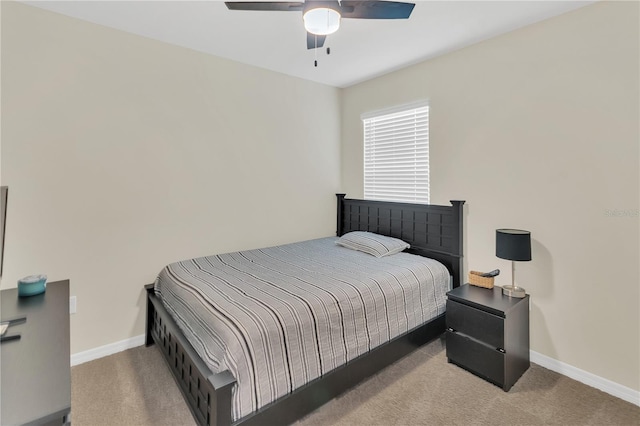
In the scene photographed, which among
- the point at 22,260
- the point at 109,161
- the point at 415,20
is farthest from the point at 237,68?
the point at 22,260

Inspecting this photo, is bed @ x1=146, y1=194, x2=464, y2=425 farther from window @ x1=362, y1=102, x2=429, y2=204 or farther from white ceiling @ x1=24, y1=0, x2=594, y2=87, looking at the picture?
white ceiling @ x1=24, y1=0, x2=594, y2=87

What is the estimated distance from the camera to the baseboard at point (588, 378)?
6.67ft

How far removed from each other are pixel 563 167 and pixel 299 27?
90.6 inches

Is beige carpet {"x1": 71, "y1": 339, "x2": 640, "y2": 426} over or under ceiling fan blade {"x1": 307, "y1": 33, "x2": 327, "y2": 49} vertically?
under

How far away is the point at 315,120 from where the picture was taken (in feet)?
12.7

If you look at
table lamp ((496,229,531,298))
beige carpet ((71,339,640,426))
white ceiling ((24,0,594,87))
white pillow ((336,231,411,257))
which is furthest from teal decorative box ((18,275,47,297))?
table lamp ((496,229,531,298))

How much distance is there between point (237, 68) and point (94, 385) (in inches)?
117

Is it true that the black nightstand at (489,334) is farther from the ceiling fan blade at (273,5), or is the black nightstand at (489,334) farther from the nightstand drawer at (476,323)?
the ceiling fan blade at (273,5)

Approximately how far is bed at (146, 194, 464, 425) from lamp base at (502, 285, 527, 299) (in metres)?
0.51

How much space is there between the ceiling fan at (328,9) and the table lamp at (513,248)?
1698 millimetres

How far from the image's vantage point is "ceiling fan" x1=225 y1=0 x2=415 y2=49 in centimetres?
156

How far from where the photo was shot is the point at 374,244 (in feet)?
10.1

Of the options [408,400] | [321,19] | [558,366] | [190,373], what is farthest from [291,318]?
[558,366]

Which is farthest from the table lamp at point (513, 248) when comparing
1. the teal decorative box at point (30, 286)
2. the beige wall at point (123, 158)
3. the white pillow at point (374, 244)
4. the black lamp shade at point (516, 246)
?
the teal decorative box at point (30, 286)
